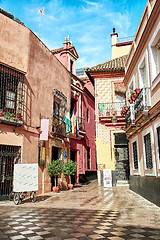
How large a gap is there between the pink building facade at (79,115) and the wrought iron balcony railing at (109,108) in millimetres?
2006

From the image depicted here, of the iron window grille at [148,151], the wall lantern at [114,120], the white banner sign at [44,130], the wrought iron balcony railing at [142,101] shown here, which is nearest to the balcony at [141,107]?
the wrought iron balcony railing at [142,101]

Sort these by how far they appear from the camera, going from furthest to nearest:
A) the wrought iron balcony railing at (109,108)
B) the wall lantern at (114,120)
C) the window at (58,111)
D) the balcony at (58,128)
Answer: the wrought iron balcony railing at (109,108), the wall lantern at (114,120), the window at (58,111), the balcony at (58,128)

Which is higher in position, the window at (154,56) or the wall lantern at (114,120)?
the window at (154,56)

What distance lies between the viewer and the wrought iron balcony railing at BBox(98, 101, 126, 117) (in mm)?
16250

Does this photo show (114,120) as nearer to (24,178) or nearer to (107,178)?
(107,178)

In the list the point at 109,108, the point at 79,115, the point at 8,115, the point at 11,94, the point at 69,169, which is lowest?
the point at 69,169

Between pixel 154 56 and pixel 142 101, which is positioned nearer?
pixel 154 56

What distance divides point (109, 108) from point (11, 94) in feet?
26.2

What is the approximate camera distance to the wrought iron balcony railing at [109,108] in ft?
53.3

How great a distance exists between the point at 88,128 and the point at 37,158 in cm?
968

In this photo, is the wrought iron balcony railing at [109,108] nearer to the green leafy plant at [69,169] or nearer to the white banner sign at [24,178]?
the green leafy plant at [69,169]

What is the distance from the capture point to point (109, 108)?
16438 millimetres

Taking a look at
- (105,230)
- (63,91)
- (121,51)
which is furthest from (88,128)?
(105,230)

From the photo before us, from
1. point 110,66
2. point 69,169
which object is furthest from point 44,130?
point 110,66
